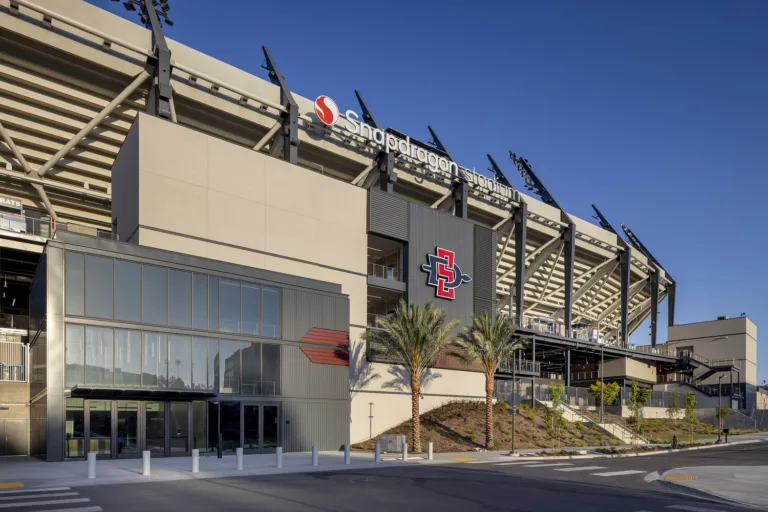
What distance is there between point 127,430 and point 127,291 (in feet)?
22.5

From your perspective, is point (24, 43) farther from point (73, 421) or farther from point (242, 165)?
point (73, 421)

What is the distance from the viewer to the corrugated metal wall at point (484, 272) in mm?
59469

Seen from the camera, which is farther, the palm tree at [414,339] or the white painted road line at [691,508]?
the palm tree at [414,339]

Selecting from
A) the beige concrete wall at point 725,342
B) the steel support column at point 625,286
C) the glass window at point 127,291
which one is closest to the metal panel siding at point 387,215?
the glass window at point 127,291

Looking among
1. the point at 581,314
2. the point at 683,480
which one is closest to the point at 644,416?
the point at 581,314

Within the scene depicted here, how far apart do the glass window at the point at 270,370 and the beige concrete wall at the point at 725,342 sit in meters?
83.7

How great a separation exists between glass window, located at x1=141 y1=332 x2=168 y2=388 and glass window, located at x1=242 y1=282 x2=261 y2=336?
533 centimetres

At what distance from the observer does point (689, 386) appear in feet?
309

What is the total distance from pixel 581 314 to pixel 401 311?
65492 mm

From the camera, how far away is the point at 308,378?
137ft

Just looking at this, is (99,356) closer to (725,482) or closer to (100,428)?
(100,428)

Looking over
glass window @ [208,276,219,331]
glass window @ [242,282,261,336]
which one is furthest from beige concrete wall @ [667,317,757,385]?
glass window @ [208,276,219,331]

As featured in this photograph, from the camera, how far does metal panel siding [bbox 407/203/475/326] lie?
177ft

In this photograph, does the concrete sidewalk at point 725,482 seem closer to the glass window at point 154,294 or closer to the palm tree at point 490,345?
the palm tree at point 490,345
